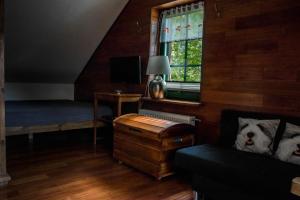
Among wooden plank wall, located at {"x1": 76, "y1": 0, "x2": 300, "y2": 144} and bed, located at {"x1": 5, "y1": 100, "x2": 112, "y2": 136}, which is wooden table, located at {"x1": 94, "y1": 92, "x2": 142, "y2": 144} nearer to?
bed, located at {"x1": 5, "y1": 100, "x2": 112, "y2": 136}

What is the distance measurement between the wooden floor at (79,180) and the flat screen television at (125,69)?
4.02 ft

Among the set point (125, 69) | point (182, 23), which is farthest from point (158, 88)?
point (182, 23)

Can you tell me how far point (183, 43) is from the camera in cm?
372

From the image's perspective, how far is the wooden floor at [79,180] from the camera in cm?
243

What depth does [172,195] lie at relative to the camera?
250cm

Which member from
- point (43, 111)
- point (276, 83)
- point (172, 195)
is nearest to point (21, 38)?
point (43, 111)

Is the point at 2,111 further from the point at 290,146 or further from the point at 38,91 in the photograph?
the point at 38,91

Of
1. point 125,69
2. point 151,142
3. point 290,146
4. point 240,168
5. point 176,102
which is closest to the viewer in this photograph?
point 240,168

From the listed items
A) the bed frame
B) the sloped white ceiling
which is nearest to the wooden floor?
the bed frame

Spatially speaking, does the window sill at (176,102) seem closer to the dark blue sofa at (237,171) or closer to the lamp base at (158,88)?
the lamp base at (158,88)

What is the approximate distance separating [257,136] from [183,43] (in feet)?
5.89

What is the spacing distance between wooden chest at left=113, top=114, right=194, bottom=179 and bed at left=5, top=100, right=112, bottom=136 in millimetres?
966

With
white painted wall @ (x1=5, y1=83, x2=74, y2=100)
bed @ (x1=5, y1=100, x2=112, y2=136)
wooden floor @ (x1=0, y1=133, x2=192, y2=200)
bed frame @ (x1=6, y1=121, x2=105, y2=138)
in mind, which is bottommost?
wooden floor @ (x1=0, y1=133, x2=192, y2=200)

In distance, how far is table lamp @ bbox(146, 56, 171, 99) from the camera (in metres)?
3.46
